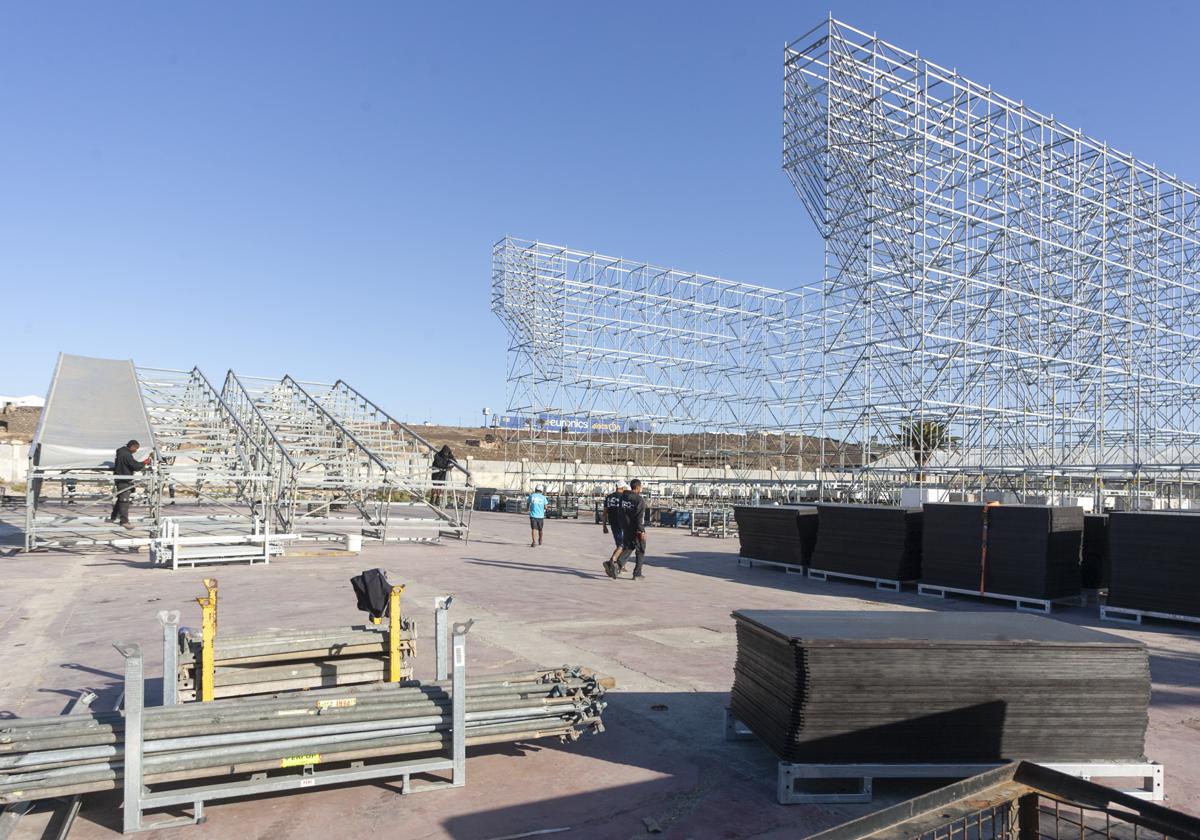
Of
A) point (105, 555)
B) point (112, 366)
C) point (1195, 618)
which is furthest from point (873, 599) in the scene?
point (112, 366)

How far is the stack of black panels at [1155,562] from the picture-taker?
10797mm

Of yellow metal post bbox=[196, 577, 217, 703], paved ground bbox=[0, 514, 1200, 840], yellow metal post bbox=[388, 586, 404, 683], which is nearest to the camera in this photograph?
paved ground bbox=[0, 514, 1200, 840]

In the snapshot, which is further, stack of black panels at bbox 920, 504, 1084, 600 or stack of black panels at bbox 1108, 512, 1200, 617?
stack of black panels at bbox 920, 504, 1084, 600

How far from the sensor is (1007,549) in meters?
12.6

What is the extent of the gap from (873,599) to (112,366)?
2194 cm

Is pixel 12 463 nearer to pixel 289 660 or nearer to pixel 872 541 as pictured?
pixel 872 541

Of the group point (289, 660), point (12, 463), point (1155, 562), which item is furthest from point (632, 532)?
point (12, 463)

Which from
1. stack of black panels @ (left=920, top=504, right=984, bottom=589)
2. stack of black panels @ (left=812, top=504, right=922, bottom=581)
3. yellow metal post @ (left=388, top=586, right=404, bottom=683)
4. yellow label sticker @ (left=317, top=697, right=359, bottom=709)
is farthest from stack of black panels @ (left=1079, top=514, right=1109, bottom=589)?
yellow label sticker @ (left=317, top=697, right=359, bottom=709)

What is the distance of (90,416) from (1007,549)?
62.5 ft

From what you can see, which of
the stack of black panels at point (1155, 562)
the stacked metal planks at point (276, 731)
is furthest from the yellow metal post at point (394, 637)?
the stack of black panels at point (1155, 562)

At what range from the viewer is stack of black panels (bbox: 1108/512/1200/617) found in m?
10.8

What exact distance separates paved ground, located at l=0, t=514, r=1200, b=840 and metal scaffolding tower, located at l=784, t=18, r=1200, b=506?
507 inches

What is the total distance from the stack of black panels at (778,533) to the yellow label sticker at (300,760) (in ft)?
41.2

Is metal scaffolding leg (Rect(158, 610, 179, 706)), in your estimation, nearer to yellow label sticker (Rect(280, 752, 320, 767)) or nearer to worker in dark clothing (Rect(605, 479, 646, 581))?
yellow label sticker (Rect(280, 752, 320, 767))
